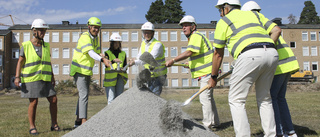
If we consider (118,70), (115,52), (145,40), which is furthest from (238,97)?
(115,52)

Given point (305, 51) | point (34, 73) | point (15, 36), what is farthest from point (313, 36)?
point (34, 73)

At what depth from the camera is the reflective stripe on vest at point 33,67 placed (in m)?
4.70

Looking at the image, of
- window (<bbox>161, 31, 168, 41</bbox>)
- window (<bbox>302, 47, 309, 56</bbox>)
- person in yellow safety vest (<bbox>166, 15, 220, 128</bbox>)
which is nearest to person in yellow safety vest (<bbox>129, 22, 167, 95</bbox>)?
person in yellow safety vest (<bbox>166, 15, 220, 128</bbox>)

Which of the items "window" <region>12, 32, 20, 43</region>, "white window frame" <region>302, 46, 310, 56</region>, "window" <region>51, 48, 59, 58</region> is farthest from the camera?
"white window frame" <region>302, 46, 310, 56</region>

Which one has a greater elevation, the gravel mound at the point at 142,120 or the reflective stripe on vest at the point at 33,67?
the reflective stripe on vest at the point at 33,67

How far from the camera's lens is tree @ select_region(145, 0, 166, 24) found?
6303cm

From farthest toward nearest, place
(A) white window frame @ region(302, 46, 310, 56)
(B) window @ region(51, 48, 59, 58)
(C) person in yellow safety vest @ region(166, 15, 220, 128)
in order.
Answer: (A) white window frame @ region(302, 46, 310, 56) → (B) window @ region(51, 48, 59, 58) → (C) person in yellow safety vest @ region(166, 15, 220, 128)

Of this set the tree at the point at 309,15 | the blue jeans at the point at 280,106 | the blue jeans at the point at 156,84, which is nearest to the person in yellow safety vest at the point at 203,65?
the blue jeans at the point at 156,84

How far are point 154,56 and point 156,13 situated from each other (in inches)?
2411

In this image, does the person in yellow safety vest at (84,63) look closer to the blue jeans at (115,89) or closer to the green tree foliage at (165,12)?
the blue jeans at (115,89)

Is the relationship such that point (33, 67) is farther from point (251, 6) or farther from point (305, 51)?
point (305, 51)

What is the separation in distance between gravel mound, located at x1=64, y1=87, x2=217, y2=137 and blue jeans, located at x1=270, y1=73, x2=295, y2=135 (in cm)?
110

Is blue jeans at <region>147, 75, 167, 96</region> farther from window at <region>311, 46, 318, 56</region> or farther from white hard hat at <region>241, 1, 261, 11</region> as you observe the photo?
window at <region>311, 46, 318, 56</region>

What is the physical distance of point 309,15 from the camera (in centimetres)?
7031
